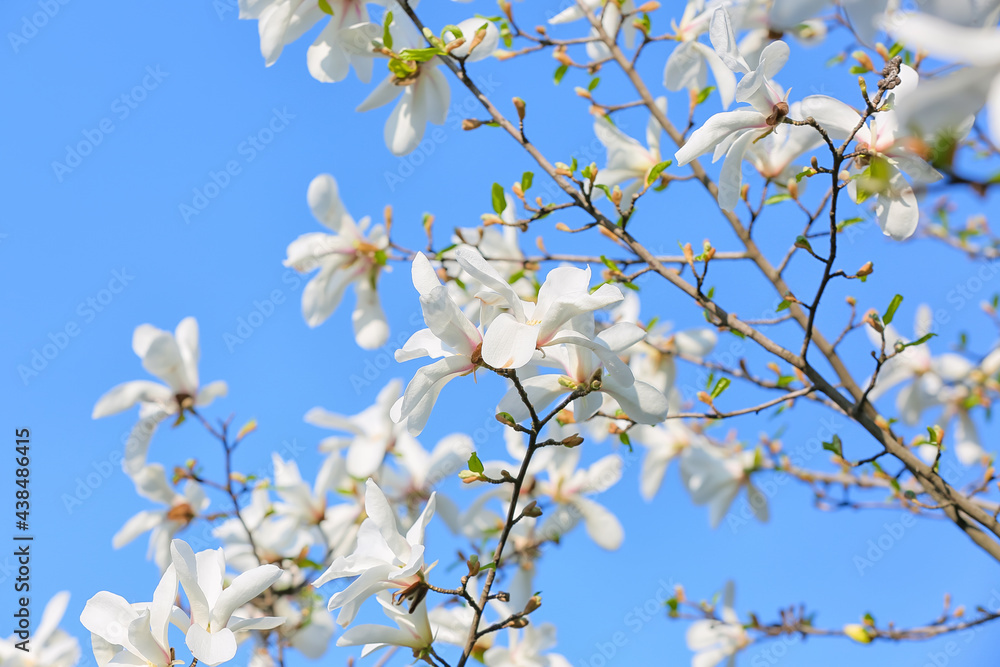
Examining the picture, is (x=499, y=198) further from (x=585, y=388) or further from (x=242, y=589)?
(x=242, y=589)

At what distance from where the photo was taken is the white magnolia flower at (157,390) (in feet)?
7.17

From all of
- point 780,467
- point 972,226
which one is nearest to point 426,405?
point 780,467

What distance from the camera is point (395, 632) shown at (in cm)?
114

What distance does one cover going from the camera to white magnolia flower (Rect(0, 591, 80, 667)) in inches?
74.4

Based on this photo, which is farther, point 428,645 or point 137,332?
point 137,332

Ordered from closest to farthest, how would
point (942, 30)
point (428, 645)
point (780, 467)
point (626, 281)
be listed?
point (942, 30) < point (428, 645) < point (626, 281) < point (780, 467)

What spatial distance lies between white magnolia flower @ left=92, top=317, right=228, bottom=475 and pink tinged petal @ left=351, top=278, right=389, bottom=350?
0.56 meters

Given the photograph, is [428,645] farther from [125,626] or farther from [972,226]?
[972,226]

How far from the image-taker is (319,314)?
2225 millimetres

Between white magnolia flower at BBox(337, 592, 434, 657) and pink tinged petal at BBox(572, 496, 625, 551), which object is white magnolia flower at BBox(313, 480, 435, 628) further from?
pink tinged petal at BBox(572, 496, 625, 551)

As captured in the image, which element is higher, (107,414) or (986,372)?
(986,372)

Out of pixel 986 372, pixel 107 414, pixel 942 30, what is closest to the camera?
pixel 942 30

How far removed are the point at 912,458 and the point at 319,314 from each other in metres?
1.72

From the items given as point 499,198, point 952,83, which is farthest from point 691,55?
point 952,83
